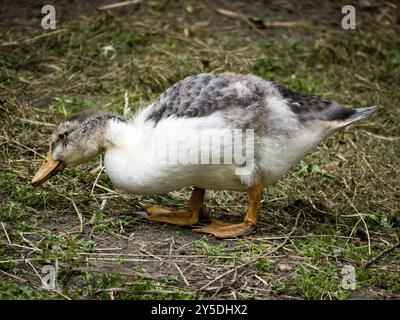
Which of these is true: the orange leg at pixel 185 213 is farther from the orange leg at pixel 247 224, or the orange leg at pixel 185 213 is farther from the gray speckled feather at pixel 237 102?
the gray speckled feather at pixel 237 102

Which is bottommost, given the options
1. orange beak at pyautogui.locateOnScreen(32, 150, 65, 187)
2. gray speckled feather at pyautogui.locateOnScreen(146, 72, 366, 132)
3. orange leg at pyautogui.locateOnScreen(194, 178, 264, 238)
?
orange leg at pyautogui.locateOnScreen(194, 178, 264, 238)

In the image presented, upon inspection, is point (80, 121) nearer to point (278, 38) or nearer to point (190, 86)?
point (190, 86)

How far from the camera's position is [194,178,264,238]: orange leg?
Answer: 5316 mm

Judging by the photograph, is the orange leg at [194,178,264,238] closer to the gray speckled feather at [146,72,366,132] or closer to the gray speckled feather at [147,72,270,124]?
the gray speckled feather at [146,72,366,132]

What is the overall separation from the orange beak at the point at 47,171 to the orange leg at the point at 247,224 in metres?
1.12

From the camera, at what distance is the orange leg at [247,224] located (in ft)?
17.4

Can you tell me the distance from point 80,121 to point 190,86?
0.84m

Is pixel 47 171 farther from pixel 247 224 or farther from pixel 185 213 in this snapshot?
pixel 247 224

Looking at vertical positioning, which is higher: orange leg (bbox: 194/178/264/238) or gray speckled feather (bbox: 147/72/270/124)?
gray speckled feather (bbox: 147/72/270/124)

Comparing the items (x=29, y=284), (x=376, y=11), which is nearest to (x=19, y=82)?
(x=29, y=284)

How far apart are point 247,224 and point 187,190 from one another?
98cm

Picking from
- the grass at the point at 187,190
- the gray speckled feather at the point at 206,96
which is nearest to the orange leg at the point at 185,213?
the grass at the point at 187,190

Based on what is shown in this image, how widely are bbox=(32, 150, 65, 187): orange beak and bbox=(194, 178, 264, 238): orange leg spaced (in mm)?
1124

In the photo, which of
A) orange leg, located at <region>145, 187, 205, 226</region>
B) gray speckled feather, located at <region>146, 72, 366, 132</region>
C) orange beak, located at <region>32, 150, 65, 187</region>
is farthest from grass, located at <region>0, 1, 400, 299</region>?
A: gray speckled feather, located at <region>146, 72, 366, 132</region>
